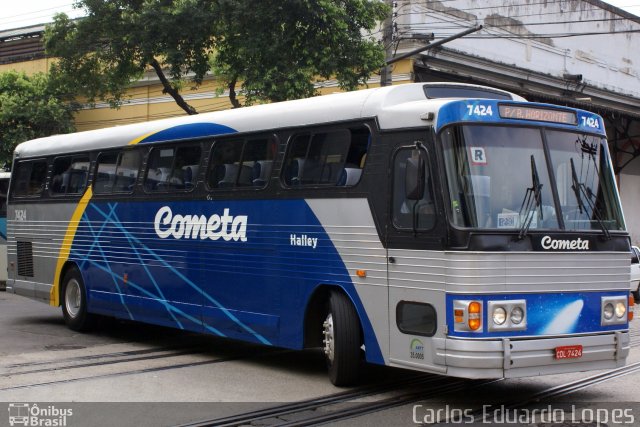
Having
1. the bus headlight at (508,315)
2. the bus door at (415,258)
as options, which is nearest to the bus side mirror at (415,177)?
the bus door at (415,258)

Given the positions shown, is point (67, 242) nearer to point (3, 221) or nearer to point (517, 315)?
point (517, 315)

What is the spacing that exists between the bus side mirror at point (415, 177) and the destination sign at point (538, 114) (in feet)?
3.00

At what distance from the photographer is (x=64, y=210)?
14.7 m

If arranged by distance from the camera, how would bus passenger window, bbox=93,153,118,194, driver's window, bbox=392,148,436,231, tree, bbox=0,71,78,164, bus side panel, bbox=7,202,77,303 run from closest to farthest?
driver's window, bbox=392,148,436,231, bus passenger window, bbox=93,153,118,194, bus side panel, bbox=7,202,77,303, tree, bbox=0,71,78,164

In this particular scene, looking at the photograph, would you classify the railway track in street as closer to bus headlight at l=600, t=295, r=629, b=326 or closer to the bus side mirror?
bus headlight at l=600, t=295, r=629, b=326

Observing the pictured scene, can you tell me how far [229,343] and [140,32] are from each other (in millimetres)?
11340

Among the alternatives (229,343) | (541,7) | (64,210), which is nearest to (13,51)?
(541,7)

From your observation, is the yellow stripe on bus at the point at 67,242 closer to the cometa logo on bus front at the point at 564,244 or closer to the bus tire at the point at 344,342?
the bus tire at the point at 344,342

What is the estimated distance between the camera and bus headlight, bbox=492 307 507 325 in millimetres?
8125

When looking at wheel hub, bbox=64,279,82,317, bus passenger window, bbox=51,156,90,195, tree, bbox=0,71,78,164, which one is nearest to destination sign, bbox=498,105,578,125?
bus passenger window, bbox=51,156,90,195

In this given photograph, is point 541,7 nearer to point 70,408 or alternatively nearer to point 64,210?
point 64,210

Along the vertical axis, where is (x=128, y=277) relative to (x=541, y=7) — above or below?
below

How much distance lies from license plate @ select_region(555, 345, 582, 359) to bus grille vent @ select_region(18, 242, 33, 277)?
1042 centimetres

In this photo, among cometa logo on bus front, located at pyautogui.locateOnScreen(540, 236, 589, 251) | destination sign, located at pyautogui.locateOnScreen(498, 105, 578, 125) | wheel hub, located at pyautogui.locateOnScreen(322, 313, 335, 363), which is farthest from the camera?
wheel hub, located at pyautogui.locateOnScreen(322, 313, 335, 363)
